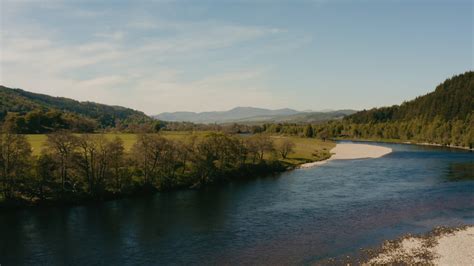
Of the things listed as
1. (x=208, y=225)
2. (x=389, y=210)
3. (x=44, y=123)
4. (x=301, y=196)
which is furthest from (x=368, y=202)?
(x=44, y=123)

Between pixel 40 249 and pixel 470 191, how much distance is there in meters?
71.7

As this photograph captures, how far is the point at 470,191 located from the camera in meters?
70.9

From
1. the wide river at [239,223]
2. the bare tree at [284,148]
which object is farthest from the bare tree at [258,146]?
the wide river at [239,223]

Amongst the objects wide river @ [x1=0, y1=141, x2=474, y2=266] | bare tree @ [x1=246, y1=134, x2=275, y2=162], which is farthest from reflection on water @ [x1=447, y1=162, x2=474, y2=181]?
bare tree @ [x1=246, y1=134, x2=275, y2=162]

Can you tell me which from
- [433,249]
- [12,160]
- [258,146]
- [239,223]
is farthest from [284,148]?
[433,249]

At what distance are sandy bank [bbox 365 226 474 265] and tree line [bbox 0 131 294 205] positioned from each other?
46109 mm

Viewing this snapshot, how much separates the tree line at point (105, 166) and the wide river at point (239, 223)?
183 inches

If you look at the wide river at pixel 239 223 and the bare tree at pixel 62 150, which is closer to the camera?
Answer: the wide river at pixel 239 223

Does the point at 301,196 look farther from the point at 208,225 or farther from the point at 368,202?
the point at 208,225

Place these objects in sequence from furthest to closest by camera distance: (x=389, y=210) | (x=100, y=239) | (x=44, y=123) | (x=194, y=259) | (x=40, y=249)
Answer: (x=44, y=123) → (x=389, y=210) → (x=100, y=239) → (x=40, y=249) → (x=194, y=259)

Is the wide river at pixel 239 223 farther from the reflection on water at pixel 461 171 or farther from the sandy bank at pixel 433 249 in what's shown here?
the reflection on water at pixel 461 171

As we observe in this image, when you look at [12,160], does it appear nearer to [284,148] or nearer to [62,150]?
[62,150]

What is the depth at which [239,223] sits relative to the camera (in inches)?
2046

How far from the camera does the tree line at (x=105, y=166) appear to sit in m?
62.1
